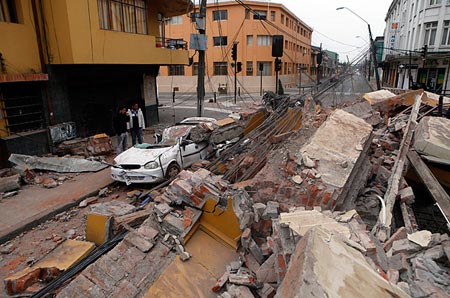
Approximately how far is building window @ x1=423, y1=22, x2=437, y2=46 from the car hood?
27225 millimetres

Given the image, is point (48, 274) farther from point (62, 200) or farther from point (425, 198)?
point (425, 198)

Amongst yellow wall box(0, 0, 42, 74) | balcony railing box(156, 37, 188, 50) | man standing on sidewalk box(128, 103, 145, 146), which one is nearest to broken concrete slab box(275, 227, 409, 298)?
man standing on sidewalk box(128, 103, 145, 146)

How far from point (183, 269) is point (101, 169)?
276 inches

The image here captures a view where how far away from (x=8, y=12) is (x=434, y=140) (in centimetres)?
1395

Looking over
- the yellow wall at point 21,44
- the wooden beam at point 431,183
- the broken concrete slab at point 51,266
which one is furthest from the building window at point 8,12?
the wooden beam at point 431,183

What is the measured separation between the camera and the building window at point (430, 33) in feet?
82.9

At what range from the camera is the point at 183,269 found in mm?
4215

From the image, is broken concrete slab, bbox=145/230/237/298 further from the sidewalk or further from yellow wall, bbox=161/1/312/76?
yellow wall, bbox=161/1/312/76

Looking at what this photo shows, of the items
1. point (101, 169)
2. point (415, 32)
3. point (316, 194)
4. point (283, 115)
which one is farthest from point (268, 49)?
point (316, 194)

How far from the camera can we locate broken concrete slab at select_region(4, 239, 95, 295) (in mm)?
4402

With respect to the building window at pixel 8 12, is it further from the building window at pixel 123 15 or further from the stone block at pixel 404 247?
the stone block at pixel 404 247

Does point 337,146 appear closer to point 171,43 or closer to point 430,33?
point 171,43

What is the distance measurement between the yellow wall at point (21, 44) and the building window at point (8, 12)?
0.19m

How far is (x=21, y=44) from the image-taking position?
10.6m
